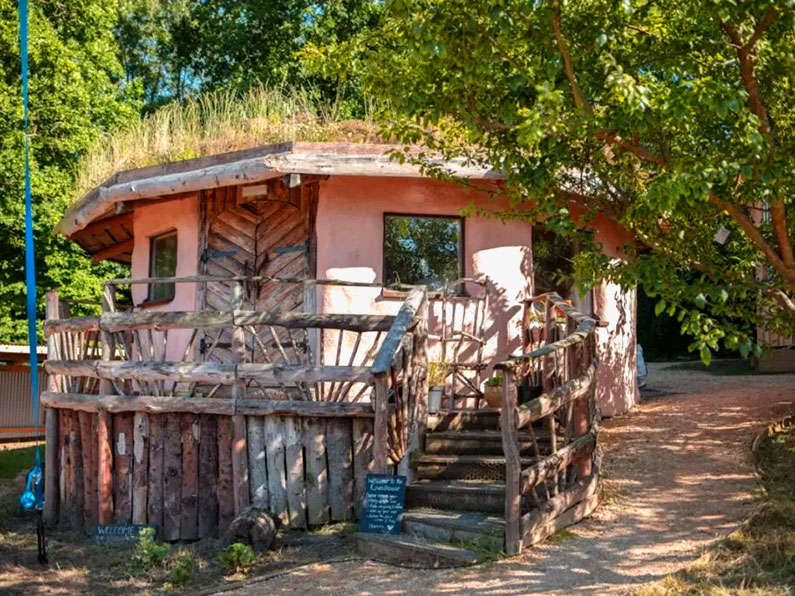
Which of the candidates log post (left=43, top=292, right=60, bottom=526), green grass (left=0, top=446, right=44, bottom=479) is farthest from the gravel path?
green grass (left=0, top=446, right=44, bottom=479)

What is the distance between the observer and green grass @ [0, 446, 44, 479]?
14488 millimetres

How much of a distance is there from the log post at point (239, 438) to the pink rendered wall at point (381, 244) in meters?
1.79

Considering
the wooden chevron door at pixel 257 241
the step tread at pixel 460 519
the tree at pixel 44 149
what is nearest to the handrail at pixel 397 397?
the step tread at pixel 460 519

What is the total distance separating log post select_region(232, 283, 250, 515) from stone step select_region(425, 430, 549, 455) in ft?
5.63

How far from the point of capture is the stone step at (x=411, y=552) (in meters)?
6.92

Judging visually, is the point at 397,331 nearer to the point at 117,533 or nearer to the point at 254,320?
the point at 254,320

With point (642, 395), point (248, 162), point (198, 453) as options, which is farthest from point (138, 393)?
point (642, 395)

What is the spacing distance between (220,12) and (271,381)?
21.6 m

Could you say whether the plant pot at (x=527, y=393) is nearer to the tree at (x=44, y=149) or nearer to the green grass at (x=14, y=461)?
the green grass at (x=14, y=461)

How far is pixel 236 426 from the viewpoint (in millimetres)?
8836

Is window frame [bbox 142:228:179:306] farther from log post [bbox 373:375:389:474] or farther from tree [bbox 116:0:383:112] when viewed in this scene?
tree [bbox 116:0:383:112]

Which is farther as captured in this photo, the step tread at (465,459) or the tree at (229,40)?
the tree at (229,40)

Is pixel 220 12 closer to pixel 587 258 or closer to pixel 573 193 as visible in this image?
pixel 573 193

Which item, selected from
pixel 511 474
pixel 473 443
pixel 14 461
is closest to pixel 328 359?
pixel 473 443
